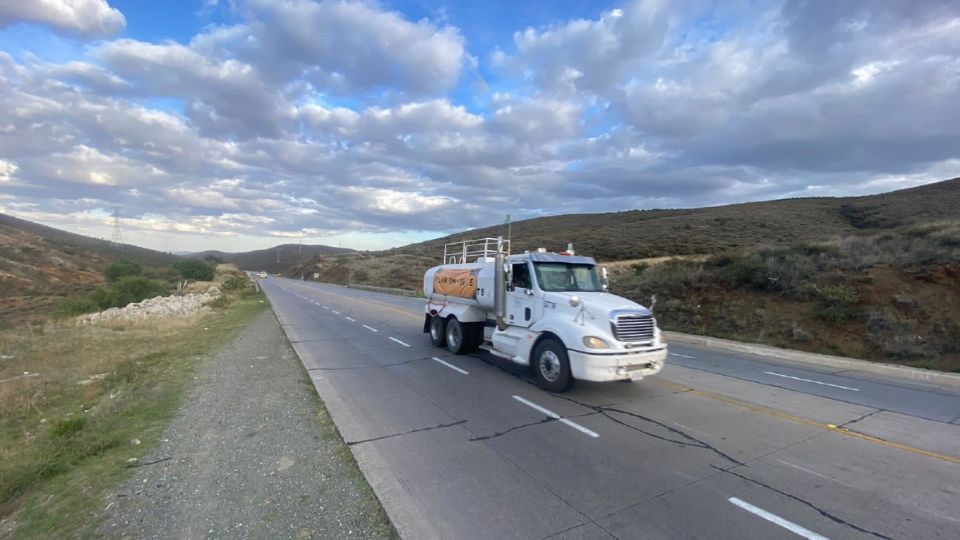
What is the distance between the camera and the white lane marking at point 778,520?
151 inches

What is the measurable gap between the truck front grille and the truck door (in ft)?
6.26

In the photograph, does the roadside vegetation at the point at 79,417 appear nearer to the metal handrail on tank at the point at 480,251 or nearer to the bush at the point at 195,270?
the metal handrail on tank at the point at 480,251

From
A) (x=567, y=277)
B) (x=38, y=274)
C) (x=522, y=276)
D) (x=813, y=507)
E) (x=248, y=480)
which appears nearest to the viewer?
(x=813, y=507)

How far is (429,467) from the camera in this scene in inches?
202

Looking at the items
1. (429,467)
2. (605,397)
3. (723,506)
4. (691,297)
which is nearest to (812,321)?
(691,297)

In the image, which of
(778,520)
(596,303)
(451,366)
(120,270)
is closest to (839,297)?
(596,303)

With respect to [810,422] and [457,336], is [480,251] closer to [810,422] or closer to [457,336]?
[457,336]

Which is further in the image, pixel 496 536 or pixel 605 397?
pixel 605 397

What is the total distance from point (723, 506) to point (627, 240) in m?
53.2

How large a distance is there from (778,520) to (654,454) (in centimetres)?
155

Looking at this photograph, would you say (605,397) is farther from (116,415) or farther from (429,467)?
(116,415)

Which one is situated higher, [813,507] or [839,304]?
[839,304]

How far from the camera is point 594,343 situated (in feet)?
25.3

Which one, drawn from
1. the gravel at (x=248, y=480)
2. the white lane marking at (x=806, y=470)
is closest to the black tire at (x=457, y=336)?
the gravel at (x=248, y=480)
